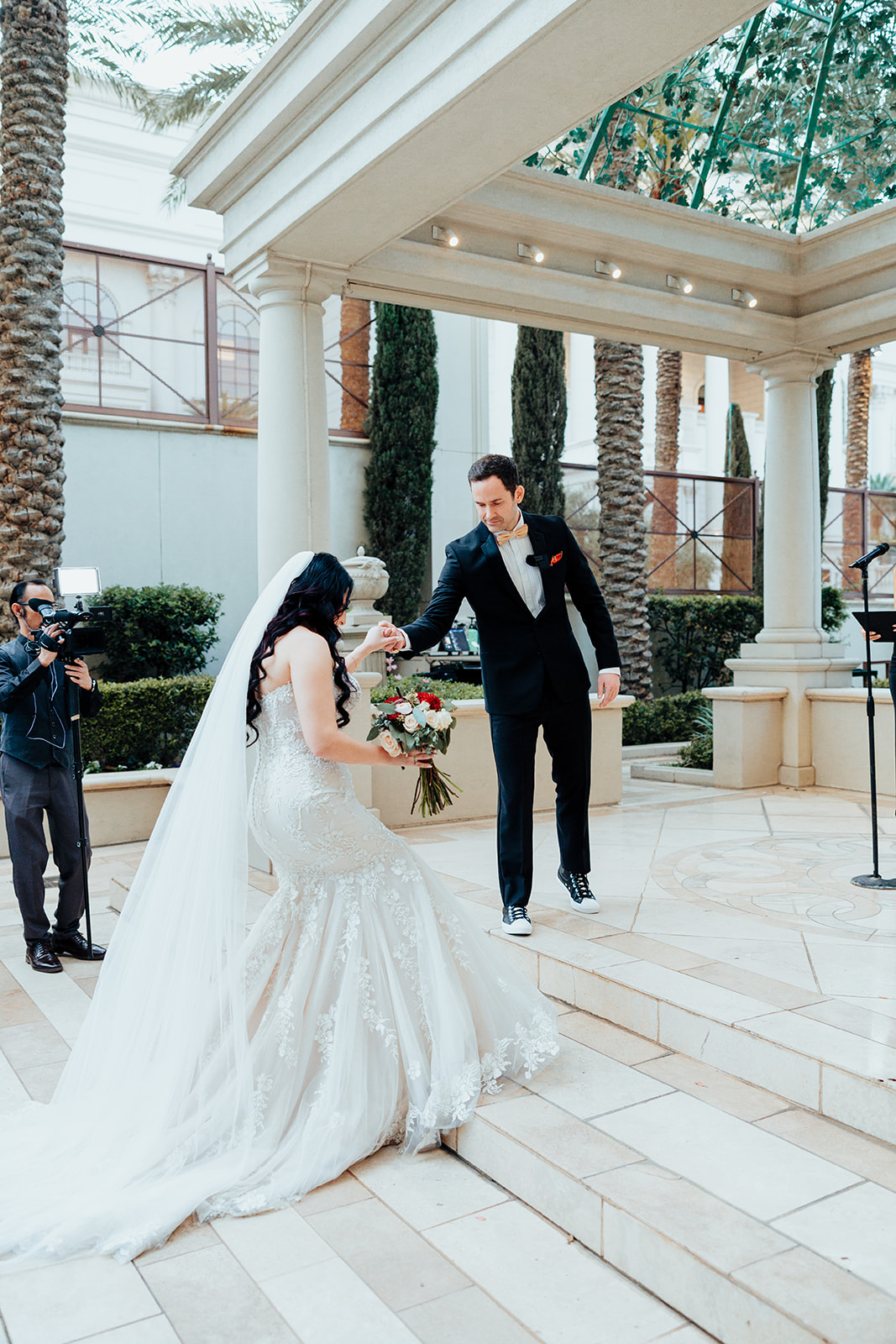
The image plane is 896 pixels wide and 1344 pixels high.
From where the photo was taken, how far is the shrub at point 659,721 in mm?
12711

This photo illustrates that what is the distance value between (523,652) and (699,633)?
38.1 ft

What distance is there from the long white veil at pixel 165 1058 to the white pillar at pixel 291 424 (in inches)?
111

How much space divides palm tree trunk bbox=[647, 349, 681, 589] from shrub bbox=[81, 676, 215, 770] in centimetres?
826

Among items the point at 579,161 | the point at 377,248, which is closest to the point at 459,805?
the point at 377,248

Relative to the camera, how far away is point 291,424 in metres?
6.11

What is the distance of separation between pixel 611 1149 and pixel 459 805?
4.41 meters

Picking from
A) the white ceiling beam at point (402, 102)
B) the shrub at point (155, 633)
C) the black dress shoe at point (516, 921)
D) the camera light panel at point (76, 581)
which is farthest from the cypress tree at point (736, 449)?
the black dress shoe at point (516, 921)

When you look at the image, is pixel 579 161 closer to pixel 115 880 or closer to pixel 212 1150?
pixel 115 880

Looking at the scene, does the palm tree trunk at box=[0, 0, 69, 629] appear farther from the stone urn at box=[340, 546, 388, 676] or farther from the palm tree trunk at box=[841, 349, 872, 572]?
the palm tree trunk at box=[841, 349, 872, 572]

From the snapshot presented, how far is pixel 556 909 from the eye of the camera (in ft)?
15.5

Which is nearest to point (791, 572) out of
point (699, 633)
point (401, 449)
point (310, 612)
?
point (310, 612)

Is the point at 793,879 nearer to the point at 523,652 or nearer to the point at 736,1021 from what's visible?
the point at 523,652

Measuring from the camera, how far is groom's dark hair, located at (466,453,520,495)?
13.7ft

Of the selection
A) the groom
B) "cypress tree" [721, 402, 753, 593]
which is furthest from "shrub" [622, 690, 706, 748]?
the groom
